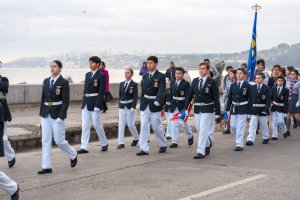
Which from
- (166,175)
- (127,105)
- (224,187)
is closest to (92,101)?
(127,105)

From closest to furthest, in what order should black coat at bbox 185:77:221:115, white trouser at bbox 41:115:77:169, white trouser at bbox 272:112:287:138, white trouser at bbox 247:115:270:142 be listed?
1. white trouser at bbox 41:115:77:169
2. black coat at bbox 185:77:221:115
3. white trouser at bbox 247:115:270:142
4. white trouser at bbox 272:112:287:138

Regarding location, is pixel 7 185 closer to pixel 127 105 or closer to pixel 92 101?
pixel 92 101

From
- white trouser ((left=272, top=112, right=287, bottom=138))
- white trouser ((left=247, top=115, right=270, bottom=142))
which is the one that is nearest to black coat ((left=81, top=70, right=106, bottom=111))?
white trouser ((left=247, top=115, right=270, bottom=142))

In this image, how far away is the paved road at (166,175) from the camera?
818 cm

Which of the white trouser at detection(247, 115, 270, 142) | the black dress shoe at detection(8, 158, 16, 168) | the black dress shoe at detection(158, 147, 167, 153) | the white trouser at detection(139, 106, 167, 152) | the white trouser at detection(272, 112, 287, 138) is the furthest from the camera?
the white trouser at detection(272, 112, 287, 138)

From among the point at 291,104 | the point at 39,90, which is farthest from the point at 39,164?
the point at 39,90

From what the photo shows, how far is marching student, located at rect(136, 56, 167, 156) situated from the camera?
1187 centimetres

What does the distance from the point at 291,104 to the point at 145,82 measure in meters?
5.83

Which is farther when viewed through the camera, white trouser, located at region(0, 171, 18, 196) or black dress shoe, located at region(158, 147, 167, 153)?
black dress shoe, located at region(158, 147, 167, 153)

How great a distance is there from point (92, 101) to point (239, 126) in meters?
3.17

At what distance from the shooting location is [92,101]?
40.2ft

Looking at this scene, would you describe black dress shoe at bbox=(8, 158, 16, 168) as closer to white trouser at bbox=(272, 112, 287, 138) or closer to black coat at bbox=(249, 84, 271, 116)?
black coat at bbox=(249, 84, 271, 116)

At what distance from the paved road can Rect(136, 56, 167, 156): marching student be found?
16.2 inches

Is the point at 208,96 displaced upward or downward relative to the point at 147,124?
upward
